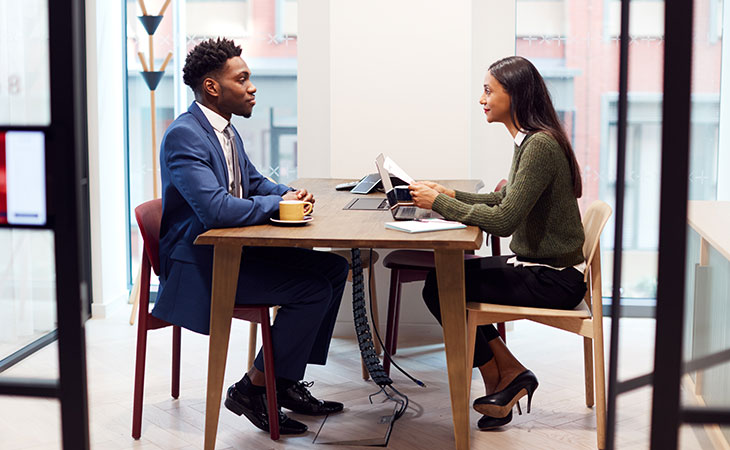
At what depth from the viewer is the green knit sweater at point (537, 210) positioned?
Answer: 8.90 feet

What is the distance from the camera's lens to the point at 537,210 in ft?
9.29

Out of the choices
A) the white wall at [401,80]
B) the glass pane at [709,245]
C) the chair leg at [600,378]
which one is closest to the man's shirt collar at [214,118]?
the white wall at [401,80]

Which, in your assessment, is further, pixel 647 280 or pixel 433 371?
pixel 647 280

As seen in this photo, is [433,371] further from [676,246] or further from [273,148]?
[676,246]

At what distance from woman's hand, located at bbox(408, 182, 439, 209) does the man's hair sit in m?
0.78

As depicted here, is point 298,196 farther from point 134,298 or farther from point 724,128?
point 724,128

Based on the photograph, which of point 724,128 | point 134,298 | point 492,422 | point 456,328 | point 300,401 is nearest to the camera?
point 456,328

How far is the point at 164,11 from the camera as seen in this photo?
4566 millimetres

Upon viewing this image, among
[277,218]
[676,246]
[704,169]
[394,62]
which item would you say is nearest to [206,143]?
[277,218]

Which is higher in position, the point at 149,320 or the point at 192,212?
the point at 192,212

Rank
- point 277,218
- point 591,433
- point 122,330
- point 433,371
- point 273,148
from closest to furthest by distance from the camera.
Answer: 1. point 277,218
2. point 591,433
3. point 433,371
4. point 122,330
5. point 273,148

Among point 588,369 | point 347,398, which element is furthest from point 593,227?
point 347,398

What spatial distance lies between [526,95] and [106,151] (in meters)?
2.52

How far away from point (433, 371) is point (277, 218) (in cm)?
126
